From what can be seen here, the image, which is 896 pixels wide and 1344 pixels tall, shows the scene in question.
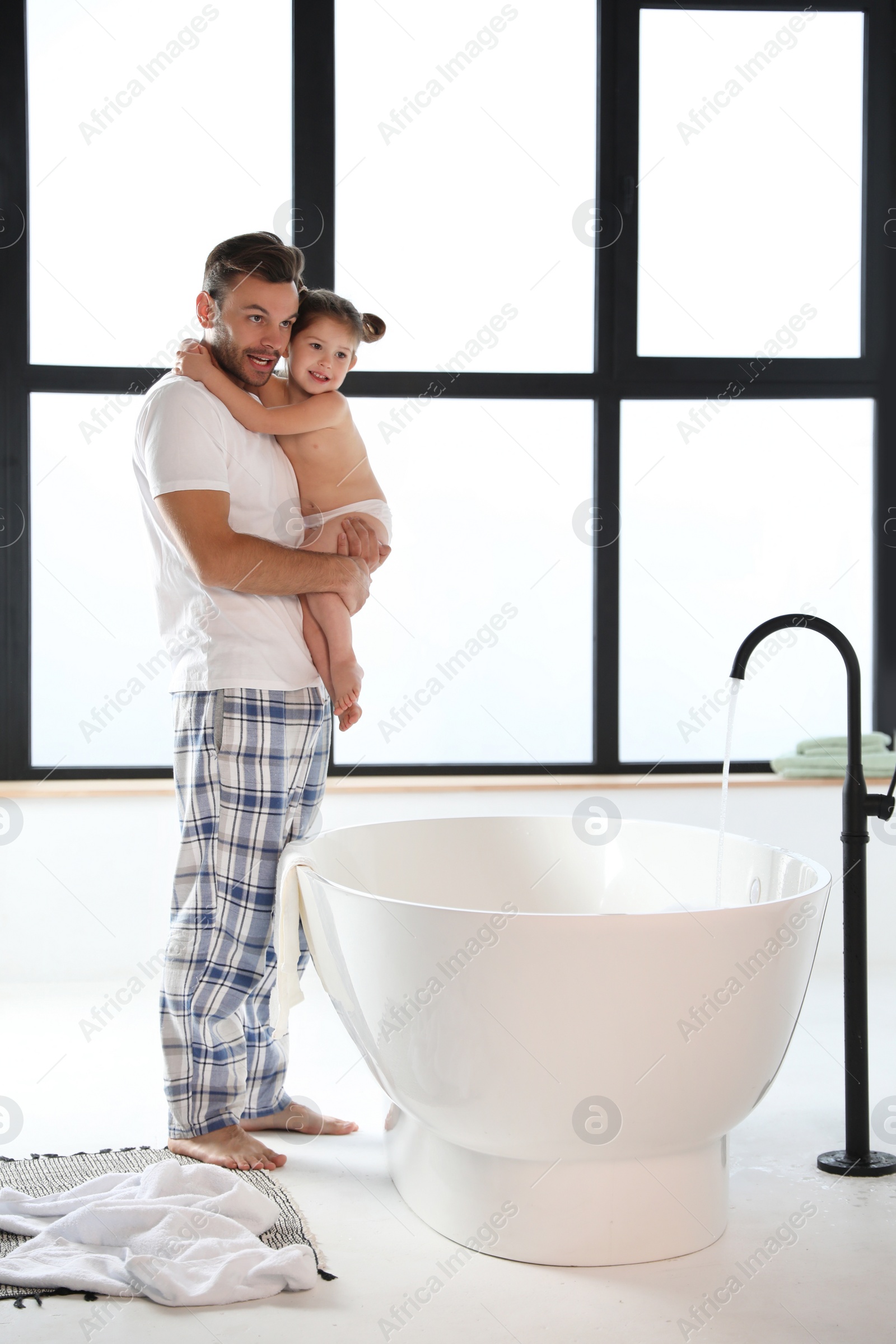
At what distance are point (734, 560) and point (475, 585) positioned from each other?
2.42 feet

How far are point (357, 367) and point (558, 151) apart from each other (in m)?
0.82

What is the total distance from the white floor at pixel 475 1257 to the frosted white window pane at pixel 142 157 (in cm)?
186

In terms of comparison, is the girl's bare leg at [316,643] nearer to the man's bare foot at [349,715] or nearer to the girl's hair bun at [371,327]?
the man's bare foot at [349,715]

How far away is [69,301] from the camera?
3.02 m

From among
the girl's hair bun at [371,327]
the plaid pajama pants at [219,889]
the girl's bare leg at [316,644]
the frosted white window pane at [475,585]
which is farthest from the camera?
the frosted white window pane at [475,585]

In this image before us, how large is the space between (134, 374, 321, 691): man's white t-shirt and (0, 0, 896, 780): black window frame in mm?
1264

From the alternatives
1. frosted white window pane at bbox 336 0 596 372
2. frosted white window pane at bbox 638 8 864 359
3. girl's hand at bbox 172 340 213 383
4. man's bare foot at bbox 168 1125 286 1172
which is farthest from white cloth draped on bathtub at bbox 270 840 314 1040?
frosted white window pane at bbox 638 8 864 359

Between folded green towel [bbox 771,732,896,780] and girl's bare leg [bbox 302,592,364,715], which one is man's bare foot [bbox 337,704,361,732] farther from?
folded green towel [bbox 771,732,896,780]

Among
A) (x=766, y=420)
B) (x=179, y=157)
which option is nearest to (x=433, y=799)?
(x=766, y=420)

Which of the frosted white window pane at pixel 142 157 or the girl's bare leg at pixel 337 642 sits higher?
Answer: the frosted white window pane at pixel 142 157

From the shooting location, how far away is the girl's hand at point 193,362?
1818 mm

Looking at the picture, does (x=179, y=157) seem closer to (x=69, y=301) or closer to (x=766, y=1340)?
(x=69, y=301)

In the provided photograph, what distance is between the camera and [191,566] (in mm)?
1766

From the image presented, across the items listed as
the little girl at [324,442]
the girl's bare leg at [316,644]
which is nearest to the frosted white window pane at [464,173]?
the little girl at [324,442]
